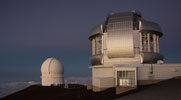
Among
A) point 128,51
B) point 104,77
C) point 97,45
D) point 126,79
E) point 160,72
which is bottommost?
point 104,77

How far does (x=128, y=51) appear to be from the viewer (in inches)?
978

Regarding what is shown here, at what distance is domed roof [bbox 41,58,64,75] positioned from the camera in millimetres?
39094

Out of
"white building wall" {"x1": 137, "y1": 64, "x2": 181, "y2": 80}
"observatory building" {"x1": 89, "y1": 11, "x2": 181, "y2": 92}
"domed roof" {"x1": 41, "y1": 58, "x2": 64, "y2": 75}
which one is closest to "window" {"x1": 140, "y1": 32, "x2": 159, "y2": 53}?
"observatory building" {"x1": 89, "y1": 11, "x2": 181, "y2": 92}

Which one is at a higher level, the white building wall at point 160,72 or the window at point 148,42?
the window at point 148,42

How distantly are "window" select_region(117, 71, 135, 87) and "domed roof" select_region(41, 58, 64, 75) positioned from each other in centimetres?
2144

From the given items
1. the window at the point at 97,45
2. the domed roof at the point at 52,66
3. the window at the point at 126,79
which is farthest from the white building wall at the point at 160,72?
the domed roof at the point at 52,66

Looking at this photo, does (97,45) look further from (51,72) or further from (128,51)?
(51,72)

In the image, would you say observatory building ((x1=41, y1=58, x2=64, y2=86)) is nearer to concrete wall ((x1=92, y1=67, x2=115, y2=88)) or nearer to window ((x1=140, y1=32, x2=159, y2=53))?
concrete wall ((x1=92, y1=67, x2=115, y2=88))

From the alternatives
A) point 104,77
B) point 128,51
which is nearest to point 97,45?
point 128,51

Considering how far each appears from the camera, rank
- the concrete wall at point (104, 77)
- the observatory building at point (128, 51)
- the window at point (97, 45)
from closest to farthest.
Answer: the observatory building at point (128, 51)
the concrete wall at point (104, 77)
the window at point (97, 45)

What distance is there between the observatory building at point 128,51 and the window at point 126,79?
3.87 feet

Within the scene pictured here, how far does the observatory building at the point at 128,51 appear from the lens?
21677 mm

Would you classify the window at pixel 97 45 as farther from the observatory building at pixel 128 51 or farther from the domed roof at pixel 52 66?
the domed roof at pixel 52 66

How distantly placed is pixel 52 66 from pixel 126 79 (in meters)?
22.2
